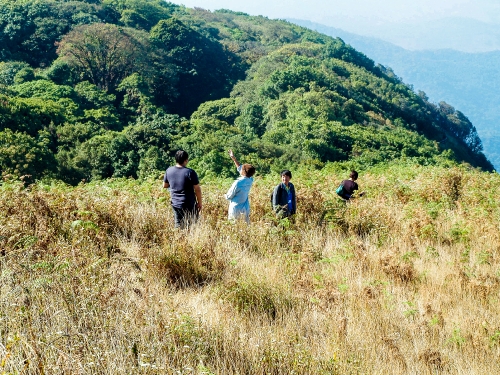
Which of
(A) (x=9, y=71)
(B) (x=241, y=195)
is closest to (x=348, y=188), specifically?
(B) (x=241, y=195)

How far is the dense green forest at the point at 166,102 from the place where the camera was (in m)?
28.3

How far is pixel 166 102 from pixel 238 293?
52.8 m

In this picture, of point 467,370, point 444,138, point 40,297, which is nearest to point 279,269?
point 467,370

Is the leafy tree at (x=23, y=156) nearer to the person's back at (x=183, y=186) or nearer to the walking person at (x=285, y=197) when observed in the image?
the person's back at (x=183, y=186)

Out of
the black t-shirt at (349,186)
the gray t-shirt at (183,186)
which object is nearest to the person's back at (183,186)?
the gray t-shirt at (183,186)

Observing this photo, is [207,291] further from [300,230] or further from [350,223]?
[350,223]

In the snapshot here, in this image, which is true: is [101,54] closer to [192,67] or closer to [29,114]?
[192,67]

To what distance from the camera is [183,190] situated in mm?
5375

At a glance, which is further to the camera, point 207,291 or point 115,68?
point 115,68

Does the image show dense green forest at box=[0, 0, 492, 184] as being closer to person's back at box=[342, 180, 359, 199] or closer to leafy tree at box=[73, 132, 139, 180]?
leafy tree at box=[73, 132, 139, 180]

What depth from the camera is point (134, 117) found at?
43062 millimetres

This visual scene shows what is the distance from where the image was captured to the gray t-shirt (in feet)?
17.6

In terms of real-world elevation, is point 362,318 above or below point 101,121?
above

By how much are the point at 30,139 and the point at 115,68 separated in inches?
1049
